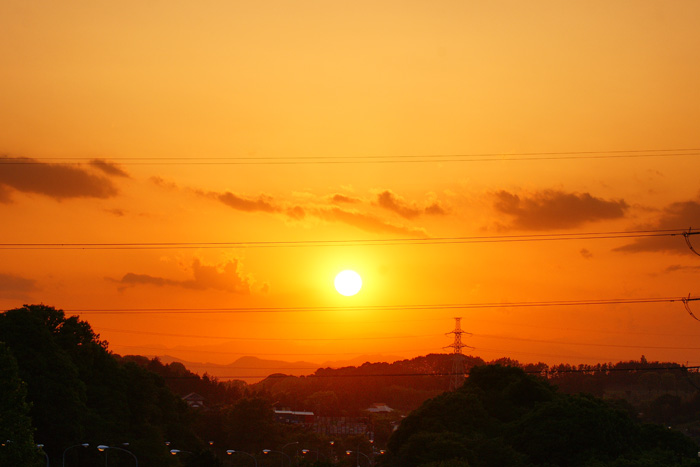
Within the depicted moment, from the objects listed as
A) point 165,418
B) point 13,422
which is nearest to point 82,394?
point 13,422

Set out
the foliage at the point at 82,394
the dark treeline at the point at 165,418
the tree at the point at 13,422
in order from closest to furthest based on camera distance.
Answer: the tree at the point at 13,422 < the dark treeline at the point at 165,418 < the foliage at the point at 82,394

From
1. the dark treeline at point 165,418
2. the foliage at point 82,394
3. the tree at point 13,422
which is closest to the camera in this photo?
the tree at point 13,422

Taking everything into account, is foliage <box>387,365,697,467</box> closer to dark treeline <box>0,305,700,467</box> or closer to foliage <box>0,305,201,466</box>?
dark treeline <box>0,305,700,467</box>

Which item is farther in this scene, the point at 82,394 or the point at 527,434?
the point at 82,394

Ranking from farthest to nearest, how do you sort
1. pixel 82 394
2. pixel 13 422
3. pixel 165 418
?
pixel 165 418
pixel 82 394
pixel 13 422

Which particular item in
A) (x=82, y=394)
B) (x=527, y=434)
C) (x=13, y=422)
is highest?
(x=82, y=394)

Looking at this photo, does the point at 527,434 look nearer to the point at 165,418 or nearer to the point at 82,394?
the point at 82,394

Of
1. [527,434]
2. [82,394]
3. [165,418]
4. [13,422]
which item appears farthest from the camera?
[165,418]

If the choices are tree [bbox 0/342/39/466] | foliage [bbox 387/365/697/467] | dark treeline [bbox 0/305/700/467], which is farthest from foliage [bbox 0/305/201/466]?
foliage [bbox 387/365/697/467]

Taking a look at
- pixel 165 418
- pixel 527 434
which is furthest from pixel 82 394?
pixel 527 434

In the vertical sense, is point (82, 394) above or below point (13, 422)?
above

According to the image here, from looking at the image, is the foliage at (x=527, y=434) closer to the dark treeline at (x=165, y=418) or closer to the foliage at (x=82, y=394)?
the dark treeline at (x=165, y=418)

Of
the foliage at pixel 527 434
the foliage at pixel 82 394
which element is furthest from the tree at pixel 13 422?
the foliage at pixel 527 434

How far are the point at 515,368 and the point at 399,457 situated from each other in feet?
74.2
